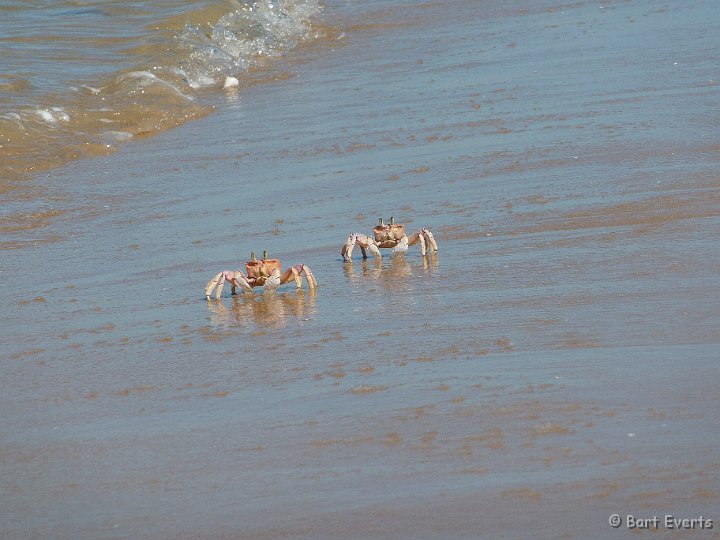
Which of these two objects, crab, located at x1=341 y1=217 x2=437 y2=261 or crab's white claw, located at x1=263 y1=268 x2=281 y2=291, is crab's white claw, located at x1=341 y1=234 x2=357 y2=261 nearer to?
crab, located at x1=341 y1=217 x2=437 y2=261

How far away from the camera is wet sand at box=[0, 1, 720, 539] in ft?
15.1

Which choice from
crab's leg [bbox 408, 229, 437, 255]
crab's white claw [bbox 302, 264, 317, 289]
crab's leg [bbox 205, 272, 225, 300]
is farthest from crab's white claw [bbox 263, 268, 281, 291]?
crab's leg [bbox 408, 229, 437, 255]

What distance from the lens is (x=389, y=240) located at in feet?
26.5

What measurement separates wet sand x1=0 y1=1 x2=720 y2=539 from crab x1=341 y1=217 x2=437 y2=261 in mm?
132

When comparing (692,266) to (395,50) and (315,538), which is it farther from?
(395,50)

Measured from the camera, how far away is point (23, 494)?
4852 mm

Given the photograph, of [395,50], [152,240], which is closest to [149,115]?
[395,50]

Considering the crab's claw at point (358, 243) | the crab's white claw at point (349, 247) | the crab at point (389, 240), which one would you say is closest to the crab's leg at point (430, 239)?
the crab at point (389, 240)

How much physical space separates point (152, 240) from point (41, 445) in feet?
12.5

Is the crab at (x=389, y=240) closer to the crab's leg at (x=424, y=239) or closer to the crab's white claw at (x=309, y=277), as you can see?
the crab's leg at (x=424, y=239)

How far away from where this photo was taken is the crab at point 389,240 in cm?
796

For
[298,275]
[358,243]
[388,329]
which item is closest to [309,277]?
[298,275]

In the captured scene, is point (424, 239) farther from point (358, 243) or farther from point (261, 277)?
point (261, 277)

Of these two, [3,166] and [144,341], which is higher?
[3,166]
